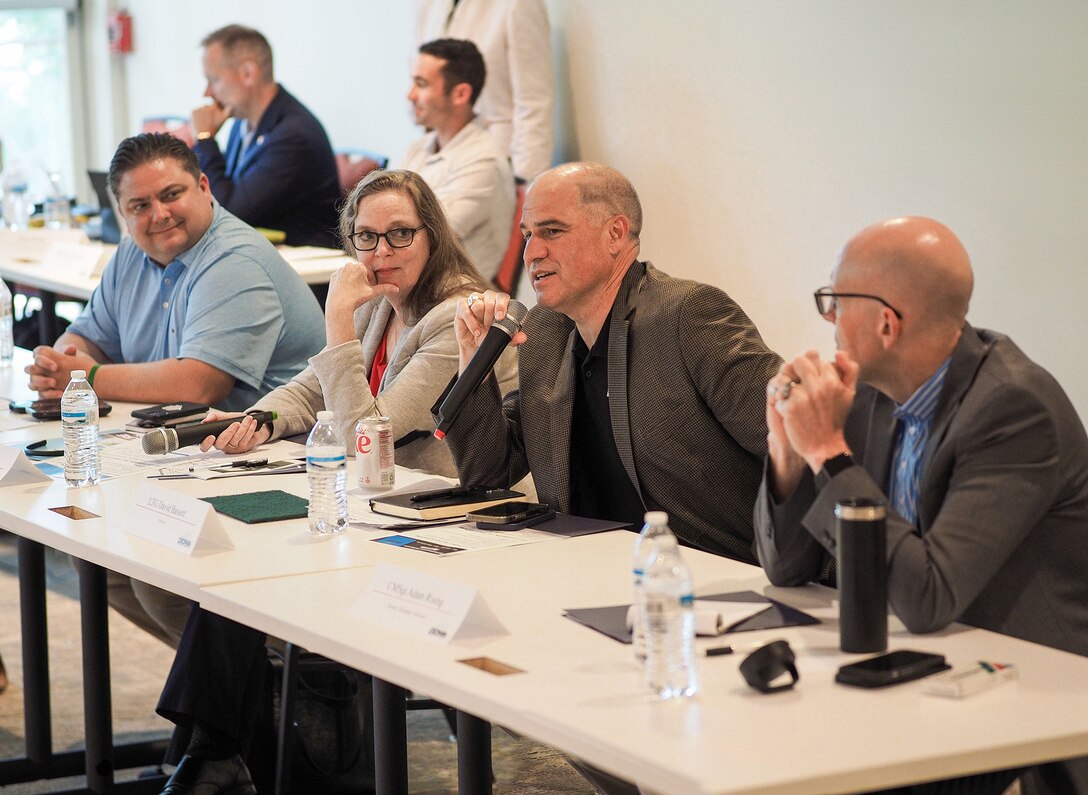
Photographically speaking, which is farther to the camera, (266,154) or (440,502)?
(266,154)

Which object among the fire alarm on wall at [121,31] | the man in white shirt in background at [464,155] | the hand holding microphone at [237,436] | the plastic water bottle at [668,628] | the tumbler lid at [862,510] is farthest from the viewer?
the fire alarm on wall at [121,31]

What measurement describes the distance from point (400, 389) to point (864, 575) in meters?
1.44

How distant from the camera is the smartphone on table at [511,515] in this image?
224 cm

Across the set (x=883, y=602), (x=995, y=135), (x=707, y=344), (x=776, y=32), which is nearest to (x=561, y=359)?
(x=707, y=344)

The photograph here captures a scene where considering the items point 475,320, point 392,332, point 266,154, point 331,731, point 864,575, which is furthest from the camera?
point 266,154

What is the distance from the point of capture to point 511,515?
7.45 feet

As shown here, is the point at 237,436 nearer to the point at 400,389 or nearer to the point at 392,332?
the point at 400,389

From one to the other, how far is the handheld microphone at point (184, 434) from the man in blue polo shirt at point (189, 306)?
49 cm

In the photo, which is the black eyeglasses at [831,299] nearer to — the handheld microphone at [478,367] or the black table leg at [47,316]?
the handheld microphone at [478,367]

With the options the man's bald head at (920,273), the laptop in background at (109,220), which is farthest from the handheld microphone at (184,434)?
the laptop in background at (109,220)

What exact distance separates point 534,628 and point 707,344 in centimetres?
87

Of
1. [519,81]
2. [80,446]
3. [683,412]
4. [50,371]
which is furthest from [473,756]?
[519,81]

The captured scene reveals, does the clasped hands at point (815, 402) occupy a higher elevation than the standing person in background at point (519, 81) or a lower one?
lower

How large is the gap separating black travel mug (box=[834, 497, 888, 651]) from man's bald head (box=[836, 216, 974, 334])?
1.03 ft
